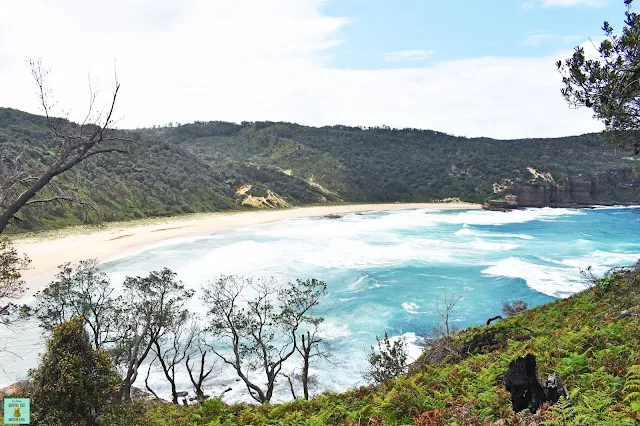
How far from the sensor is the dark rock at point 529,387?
19.3 ft

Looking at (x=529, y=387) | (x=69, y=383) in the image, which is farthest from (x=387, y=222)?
(x=69, y=383)

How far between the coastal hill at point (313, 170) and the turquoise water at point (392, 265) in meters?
11.8

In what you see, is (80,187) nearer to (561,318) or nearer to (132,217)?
(132,217)

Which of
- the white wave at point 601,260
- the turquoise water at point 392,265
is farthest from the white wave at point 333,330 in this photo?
the white wave at point 601,260

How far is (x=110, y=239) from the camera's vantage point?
45.2m

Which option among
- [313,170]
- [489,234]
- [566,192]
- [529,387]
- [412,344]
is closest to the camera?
[529,387]

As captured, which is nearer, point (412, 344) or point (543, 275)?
point (412, 344)

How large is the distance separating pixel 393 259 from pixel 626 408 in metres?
38.6

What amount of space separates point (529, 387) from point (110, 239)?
48.2 m

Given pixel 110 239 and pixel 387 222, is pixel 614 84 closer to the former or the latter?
pixel 110 239

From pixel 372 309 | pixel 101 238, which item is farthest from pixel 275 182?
pixel 372 309

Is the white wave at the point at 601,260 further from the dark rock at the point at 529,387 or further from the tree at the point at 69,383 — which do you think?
the tree at the point at 69,383

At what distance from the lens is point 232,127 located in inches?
7136

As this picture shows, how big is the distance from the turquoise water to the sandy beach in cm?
305
